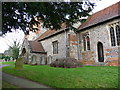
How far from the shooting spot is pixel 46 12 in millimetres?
4852

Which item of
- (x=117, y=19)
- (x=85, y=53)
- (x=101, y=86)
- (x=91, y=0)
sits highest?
→ (x=117, y=19)

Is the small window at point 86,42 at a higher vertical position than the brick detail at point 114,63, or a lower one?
higher

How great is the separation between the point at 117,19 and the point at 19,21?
32.1 ft

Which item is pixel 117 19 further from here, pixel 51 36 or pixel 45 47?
pixel 45 47

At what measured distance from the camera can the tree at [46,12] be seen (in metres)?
4.39

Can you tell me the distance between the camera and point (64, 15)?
204 inches

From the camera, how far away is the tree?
4.39 m

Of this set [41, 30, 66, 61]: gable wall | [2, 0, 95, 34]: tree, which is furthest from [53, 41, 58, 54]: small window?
[2, 0, 95, 34]: tree

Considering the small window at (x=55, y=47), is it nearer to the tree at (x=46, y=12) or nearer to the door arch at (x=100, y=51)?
the door arch at (x=100, y=51)

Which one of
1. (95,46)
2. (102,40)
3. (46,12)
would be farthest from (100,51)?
(46,12)

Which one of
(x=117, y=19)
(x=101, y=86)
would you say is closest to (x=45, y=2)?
(x=101, y=86)

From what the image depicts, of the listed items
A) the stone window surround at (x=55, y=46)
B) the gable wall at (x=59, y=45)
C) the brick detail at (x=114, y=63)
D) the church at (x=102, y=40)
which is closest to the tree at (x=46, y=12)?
the church at (x=102, y=40)

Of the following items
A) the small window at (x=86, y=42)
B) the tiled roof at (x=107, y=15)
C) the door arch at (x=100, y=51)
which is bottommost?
the door arch at (x=100, y=51)

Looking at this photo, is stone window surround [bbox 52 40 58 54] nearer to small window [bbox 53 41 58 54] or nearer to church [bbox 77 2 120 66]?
small window [bbox 53 41 58 54]
